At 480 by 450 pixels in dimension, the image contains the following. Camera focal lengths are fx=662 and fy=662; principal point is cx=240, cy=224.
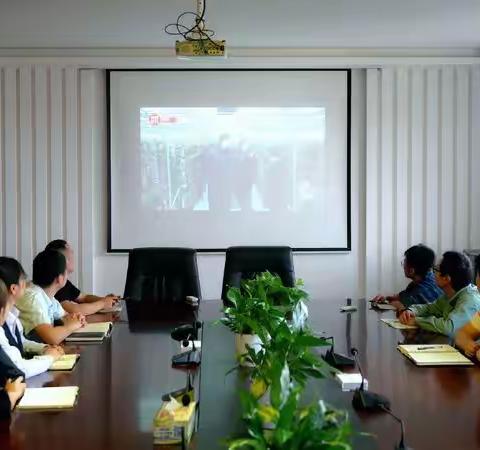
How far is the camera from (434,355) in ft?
8.95

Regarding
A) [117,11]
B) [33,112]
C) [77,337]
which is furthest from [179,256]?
[33,112]

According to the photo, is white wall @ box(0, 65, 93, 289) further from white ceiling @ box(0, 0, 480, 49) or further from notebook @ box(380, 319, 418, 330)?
notebook @ box(380, 319, 418, 330)

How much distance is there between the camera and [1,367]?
88.0 inches

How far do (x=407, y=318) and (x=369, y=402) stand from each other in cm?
142

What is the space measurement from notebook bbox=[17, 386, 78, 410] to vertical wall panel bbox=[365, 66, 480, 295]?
3978mm

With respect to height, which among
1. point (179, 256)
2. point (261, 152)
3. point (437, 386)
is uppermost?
point (261, 152)

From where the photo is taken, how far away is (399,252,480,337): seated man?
123 inches

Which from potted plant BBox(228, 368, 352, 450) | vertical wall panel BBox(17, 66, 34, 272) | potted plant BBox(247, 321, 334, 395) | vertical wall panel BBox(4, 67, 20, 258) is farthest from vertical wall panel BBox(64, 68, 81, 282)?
potted plant BBox(228, 368, 352, 450)

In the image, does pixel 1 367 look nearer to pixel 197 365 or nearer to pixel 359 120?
pixel 197 365

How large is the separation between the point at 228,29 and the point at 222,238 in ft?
5.88

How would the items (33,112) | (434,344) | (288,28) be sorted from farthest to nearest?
1. (33,112)
2. (288,28)
3. (434,344)

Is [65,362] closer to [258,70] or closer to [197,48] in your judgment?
[197,48]

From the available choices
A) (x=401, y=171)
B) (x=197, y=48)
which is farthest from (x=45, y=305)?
(x=401, y=171)

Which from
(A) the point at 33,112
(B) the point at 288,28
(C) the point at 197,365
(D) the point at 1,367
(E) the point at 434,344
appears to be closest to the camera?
(D) the point at 1,367
